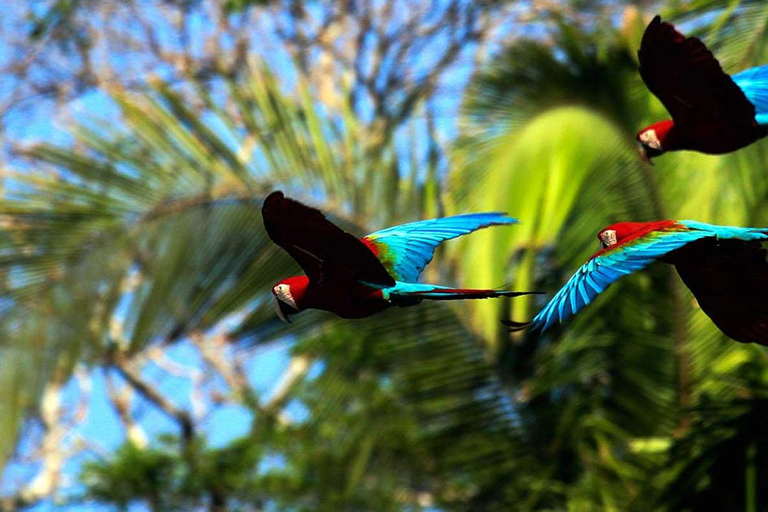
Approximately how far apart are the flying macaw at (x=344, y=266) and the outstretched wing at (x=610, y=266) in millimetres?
122

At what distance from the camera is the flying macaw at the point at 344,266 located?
2.44 m

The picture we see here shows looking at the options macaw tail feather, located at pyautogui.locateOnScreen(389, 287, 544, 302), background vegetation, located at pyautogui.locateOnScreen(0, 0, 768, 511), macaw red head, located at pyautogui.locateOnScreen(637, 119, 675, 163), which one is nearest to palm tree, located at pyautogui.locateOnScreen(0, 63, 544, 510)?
background vegetation, located at pyautogui.locateOnScreen(0, 0, 768, 511)

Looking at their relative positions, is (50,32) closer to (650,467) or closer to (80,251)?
(80,251)

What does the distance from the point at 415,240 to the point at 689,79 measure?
2.27 ft

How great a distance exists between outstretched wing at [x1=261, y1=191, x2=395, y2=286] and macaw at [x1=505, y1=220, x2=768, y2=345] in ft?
1.04

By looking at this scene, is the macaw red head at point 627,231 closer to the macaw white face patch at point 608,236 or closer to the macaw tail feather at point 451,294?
the macaw white face patch at point 608,236

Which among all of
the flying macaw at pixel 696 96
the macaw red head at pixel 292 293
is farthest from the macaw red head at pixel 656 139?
the macaw red head at pixel 292 293

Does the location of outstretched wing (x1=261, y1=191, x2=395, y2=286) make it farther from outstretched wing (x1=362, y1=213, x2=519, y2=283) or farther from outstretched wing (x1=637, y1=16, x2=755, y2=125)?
outstretched wing (x1=637, y1=16, x2=755, y2=125)

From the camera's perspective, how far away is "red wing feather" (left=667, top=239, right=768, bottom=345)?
2.69m

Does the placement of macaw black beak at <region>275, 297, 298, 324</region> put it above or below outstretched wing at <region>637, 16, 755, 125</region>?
below

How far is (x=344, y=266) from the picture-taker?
102 inches

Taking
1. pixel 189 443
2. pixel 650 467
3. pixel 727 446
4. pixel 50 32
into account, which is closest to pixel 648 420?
pixel 650 467

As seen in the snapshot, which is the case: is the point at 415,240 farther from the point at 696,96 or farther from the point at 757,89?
the point at 757,89

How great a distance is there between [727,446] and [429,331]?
1.46m
